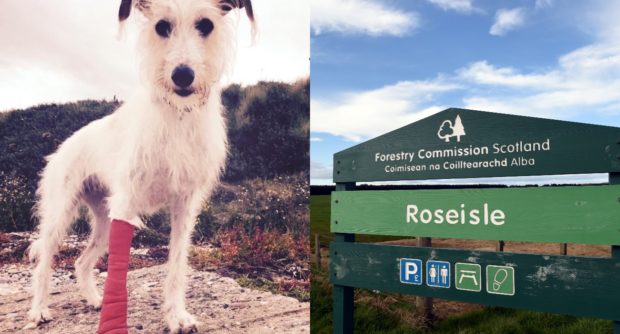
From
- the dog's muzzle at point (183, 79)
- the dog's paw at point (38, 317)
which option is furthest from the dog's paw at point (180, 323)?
the dog's muzzle at point (183, 79)

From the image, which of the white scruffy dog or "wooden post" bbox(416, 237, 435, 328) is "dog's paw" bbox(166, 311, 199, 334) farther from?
"wooden post" bbox(416, 237, 435, 328)

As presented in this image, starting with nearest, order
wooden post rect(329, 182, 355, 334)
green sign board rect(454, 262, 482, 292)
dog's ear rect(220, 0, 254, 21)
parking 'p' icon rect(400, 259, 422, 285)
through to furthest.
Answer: green sign board rect(454, 262, 482, 292) < parking 'p' icon rect(400, 259, 422, 285) < wooden post rect(329, 182, 355, 334) < dog's ear rect(220, 0, 254, 21)

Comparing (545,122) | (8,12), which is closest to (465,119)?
(545,122)

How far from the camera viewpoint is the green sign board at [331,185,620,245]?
2.80 m

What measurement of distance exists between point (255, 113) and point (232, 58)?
58 cm

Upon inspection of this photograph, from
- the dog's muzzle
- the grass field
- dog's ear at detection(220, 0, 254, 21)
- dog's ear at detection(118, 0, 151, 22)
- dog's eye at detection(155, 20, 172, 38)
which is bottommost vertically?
the grass field

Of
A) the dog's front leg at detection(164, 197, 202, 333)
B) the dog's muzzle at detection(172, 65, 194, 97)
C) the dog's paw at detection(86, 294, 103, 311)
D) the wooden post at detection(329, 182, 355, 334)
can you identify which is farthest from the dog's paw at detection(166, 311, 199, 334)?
the dog's muzzle at detection(172, 65, 194, 97)

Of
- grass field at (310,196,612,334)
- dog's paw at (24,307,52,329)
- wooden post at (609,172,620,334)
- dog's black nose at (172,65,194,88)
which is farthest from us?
grass field at (310,196,612,334)

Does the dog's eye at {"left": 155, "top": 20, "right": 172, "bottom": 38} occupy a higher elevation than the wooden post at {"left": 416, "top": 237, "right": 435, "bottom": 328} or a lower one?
higher

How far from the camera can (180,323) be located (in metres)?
4.79

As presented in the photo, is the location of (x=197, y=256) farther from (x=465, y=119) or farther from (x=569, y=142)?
(x=569, y=142)

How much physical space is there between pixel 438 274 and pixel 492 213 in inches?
21.0

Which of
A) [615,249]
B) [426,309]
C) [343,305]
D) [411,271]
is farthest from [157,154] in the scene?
[615,249]

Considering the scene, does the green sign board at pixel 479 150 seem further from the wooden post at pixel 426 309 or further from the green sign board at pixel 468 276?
the wooden post at pixel 426 309
